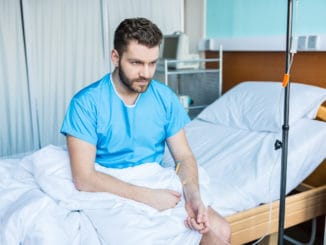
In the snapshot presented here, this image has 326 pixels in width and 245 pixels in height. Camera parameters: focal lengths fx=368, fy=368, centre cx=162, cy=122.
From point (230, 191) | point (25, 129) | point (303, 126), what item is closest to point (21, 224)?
point (230, 191)

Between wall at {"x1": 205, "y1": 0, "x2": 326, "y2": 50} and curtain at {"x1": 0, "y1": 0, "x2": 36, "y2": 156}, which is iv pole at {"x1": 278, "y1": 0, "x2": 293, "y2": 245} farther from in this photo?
curtain at {"x1": 0, "y1": 0, "x2": 36, "y2": 156}

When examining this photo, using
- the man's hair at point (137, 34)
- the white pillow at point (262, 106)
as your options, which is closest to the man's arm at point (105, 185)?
the man's hair at point (137, 34)

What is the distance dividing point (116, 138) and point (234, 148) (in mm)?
723

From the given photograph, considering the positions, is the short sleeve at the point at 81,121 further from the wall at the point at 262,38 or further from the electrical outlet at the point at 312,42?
the electrical outlet at the point at 312,42

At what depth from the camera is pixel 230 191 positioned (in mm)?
1451

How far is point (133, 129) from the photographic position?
4.34ft

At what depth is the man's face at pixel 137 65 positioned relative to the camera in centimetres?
123

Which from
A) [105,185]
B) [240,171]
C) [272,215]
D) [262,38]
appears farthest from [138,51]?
[262,38]

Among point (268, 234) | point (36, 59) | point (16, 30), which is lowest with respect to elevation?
point (268, 234)

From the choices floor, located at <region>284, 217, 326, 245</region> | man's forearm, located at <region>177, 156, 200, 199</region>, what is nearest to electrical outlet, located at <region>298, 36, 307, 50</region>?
floor, located at <region>284, 217, 326, 245</region>

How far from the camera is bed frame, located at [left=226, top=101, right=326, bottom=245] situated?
4.63 ft

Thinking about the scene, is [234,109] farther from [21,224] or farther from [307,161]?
[21,224]

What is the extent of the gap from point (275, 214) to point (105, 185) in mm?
749

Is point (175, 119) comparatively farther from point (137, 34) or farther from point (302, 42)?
point (302, 42)
